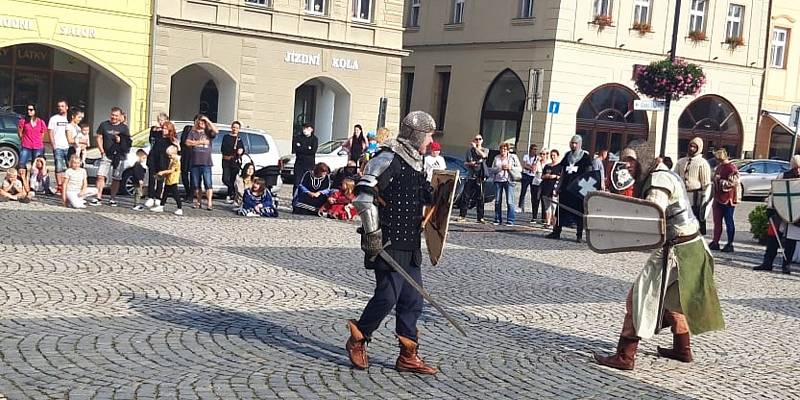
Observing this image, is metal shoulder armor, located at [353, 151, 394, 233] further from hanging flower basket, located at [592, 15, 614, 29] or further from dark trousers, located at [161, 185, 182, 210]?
hanging flower basket, located at [592, 15, 614, 29]

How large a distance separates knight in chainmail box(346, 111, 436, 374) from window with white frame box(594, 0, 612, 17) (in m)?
31.7

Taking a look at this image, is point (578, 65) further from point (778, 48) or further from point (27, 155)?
point (27, 155)

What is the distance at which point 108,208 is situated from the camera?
17.2m

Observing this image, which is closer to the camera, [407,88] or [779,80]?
[779,80]

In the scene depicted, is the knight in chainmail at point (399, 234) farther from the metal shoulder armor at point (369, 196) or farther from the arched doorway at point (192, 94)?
the arched doorway at point (192, 94)

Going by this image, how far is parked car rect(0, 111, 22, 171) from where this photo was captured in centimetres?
2364

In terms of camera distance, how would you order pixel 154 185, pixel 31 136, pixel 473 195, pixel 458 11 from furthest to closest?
pixel 458 11 < pixel 473 195 < pixel 31 136 < pixel 154 185

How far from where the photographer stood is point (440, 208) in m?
7.75

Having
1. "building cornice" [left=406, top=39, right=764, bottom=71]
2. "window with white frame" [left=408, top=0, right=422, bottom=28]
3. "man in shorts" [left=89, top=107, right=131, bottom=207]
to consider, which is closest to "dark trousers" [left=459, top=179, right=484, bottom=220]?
"man in shorts" [left=89, top=107, right=131, bottom=207]

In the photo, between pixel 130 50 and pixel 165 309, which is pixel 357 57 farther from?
pixel 165 309

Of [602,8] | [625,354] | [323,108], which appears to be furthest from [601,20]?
[625,354]

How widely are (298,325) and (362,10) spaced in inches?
1009

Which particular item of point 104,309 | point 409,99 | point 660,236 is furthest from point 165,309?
point 409,99

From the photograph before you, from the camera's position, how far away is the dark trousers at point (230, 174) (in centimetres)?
1946
